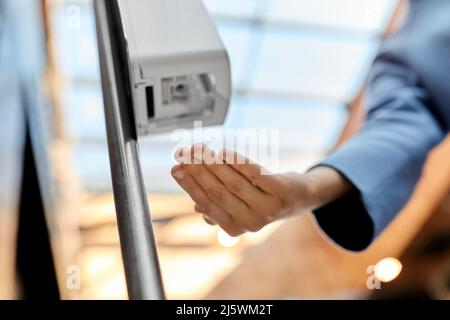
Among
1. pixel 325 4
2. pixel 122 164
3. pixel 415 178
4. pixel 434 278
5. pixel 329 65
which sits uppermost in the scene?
pixel 122 164

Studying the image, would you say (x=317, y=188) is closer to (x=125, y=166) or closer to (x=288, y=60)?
(x=125, y=166)

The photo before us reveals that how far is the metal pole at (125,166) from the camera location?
0.21 meters

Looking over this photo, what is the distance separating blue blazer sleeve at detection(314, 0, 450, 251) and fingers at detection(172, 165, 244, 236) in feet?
0.34

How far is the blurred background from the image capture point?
1.96 feet

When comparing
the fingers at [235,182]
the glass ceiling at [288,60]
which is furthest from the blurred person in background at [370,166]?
the glass ceiling at [288,60]

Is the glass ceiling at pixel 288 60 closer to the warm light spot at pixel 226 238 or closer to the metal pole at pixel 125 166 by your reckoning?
the warm light spot at pixel 226 238

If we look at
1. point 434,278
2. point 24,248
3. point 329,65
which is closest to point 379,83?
point 24,248

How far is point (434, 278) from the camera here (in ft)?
4.14

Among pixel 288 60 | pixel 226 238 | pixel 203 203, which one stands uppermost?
pixel 203 203

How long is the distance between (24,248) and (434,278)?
3.32 feet

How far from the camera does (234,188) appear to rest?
1.01ft

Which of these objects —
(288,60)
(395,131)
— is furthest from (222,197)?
(288,60)

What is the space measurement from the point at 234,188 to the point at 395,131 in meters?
0.21
